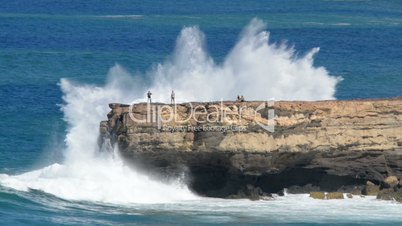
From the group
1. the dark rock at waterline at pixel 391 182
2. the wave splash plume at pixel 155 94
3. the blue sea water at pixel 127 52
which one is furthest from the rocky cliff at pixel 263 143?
the blue sea water at pixel 127 52

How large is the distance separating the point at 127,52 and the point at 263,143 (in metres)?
41.7

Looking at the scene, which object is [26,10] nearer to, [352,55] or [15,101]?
[352,55]

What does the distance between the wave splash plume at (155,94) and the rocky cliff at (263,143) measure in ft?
3.27

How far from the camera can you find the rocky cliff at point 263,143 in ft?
153

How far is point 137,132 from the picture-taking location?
1837 inches

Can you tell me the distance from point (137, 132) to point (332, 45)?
47549 mm

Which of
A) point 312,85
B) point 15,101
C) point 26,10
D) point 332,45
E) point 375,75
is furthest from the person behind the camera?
point 26,10

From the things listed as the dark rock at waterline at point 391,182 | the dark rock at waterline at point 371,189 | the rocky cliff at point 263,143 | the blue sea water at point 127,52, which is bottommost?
the dark rock at waterline at point 371,189

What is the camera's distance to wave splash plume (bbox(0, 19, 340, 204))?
47.9 metres

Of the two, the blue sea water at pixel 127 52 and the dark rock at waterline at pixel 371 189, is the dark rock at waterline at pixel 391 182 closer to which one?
the dark rock at waterline at pixel 371 189

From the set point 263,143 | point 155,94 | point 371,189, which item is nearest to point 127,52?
point 155,94

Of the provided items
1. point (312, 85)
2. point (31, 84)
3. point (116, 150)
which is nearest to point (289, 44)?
point (31, 84)

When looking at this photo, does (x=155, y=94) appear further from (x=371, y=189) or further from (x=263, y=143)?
(x=371, y=189)

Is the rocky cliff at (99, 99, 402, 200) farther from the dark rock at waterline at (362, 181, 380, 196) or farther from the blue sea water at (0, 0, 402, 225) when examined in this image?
the blue sea water at (0, 0, 402, 225)
